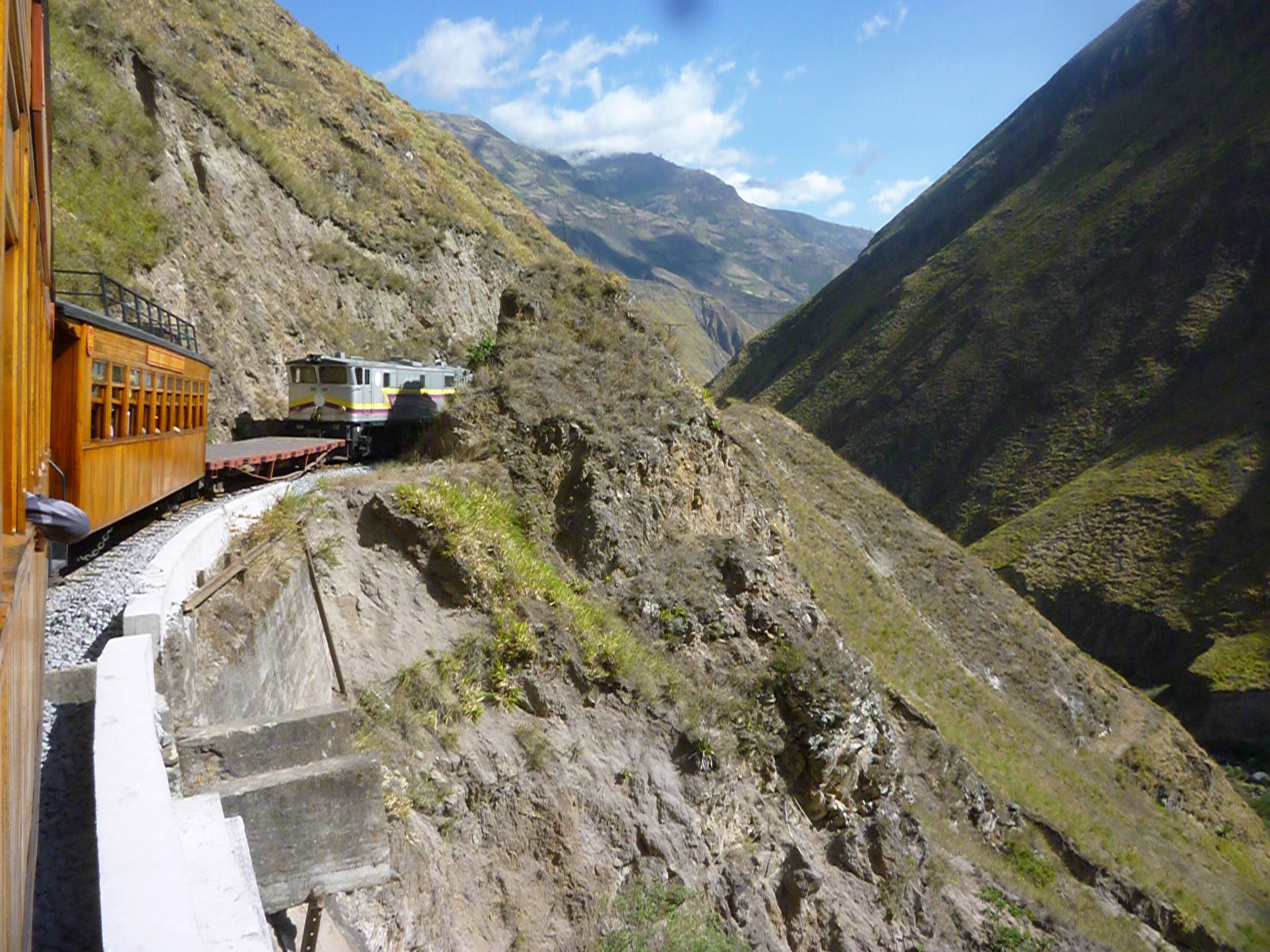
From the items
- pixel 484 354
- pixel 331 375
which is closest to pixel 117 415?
pixel 484 354

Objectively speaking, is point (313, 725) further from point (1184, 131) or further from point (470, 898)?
point (1184, 131)

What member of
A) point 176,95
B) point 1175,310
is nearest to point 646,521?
point 176,95

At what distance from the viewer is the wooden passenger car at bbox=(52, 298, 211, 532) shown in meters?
7.34

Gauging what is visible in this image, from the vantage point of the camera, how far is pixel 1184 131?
86.8 m

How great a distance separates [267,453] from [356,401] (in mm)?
4997

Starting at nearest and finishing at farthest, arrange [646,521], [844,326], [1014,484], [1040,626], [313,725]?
[313,725]
[646,521]
[1040,626]
[1014,484]
[844,326]

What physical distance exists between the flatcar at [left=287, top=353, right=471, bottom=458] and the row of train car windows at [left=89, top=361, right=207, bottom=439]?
679cm

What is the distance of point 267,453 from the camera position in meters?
15.1

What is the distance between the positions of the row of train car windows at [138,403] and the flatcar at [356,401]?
679 centimetres

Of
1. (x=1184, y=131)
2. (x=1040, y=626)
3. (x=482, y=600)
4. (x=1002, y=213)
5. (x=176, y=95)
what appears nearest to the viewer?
(x=482, y=600)

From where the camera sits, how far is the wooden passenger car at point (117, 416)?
24.1ft

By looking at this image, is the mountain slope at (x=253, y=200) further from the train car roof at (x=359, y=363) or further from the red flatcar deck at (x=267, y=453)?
the red flatcar deck at (x=267, y=453)

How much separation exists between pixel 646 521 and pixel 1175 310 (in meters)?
80.1

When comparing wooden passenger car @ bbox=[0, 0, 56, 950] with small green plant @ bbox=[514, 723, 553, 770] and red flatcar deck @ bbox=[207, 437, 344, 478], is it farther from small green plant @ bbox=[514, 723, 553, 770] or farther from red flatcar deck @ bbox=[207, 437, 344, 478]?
red flatcar deck @ bbox=[207, 437, 344, 478]
